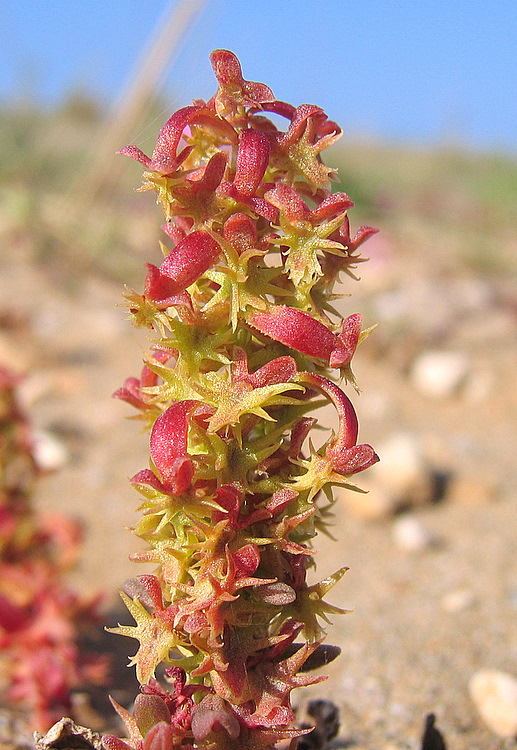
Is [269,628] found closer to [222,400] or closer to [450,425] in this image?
[222,400]

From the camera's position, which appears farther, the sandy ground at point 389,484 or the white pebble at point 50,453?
the white pebble at point 50,453

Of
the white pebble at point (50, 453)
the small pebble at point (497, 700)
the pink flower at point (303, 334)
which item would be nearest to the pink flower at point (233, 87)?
the pink flower at point (303, 334)

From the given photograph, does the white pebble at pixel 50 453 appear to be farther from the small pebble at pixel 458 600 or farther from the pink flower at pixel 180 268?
the pink flower at pixel 180 268

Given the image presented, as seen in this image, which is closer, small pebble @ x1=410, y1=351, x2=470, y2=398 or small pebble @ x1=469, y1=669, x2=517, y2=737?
small pebble @ x1=469, y1=669, x2=517, y2=737

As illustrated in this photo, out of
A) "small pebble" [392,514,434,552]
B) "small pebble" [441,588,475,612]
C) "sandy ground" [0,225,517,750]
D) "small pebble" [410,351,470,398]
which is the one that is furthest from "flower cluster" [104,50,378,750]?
"small pebble" [410,351,470,398]

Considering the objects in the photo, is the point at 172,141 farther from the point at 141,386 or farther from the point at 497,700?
the point at 497,700

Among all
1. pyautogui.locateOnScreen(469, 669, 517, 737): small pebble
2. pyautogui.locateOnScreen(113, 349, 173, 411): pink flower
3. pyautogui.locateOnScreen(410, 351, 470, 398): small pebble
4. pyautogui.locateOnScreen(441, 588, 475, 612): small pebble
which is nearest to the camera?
pyautogui.locateOnScreen(113, 349, 173, 411): pink flower

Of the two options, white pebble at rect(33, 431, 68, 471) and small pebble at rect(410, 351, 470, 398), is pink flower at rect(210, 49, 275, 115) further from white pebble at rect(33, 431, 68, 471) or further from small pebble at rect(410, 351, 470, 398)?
small pebble at rect(410, 351, 470, 398)

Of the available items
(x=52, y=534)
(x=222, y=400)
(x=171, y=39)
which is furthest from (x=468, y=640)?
(x=171, y=39)
